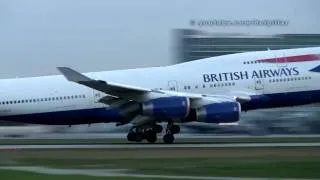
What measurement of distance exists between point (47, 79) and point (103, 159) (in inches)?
597

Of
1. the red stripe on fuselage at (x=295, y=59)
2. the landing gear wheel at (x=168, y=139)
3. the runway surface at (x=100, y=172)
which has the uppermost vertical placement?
the red stripe on fuselage at (x=295, y=59)

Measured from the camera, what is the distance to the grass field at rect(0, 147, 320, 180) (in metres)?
24.4

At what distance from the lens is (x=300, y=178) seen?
2262cm

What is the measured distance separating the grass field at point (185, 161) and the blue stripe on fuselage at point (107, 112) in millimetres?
7111

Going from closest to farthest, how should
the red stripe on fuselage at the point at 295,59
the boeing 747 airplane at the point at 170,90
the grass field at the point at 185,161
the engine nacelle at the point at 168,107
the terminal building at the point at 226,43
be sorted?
1. the grass field at the point at 185,161
2. the engine nacelle at the point at 168,107
3. the boeing 747 airplane at the point at 170,90
4. the red stripe on fuselage at the point at 295,59
5. the terminal building at the point at 226,43

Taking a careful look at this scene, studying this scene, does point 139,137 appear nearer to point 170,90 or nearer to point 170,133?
point 170,133

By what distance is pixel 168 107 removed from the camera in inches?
1593

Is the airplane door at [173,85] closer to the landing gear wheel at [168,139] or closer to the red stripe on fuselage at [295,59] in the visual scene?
the landing gear wheel at [168,139]

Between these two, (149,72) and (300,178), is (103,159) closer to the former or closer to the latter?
(300,178)

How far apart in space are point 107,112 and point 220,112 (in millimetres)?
6142

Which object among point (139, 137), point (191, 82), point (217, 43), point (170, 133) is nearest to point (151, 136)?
point (139, 137)

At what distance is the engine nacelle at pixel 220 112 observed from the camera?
40.3 metres

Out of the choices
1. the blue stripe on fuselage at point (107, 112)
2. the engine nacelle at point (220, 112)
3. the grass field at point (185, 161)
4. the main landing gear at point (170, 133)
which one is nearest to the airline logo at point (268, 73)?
the blue stripe on fuselage at point (107, 112)

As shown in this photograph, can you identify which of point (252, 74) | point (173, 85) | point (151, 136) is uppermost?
point (252, 74)
